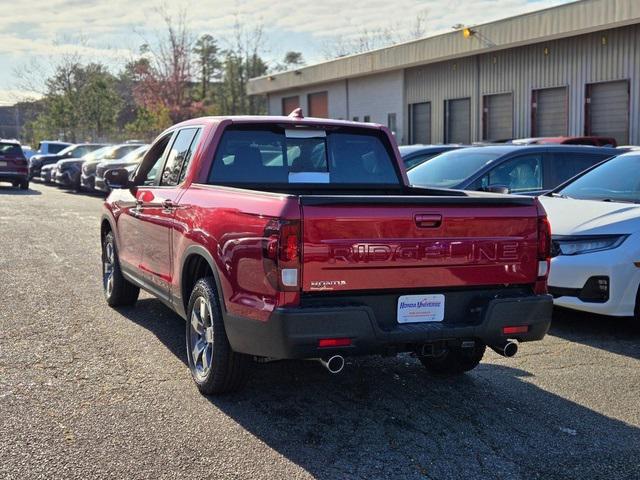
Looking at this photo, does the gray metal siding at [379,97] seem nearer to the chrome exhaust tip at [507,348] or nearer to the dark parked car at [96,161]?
the dark parked car at [96,161]

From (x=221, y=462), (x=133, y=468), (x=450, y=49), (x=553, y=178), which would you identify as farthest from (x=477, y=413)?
(x=450, y=49)

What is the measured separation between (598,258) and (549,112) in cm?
1591

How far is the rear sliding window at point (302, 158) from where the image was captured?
18.8 ft

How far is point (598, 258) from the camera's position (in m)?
6.60

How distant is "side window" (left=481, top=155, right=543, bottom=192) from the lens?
948 centimetres

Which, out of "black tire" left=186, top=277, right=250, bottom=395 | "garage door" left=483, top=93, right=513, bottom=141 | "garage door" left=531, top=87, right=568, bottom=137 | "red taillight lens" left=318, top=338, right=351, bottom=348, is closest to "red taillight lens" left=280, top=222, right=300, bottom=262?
"red taillight lens" left=318, top=338, right=351, bottom=348

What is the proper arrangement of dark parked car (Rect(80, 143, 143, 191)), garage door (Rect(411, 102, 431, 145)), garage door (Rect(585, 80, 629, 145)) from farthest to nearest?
garage door (Rect(411, 102, 431, 145))
dark parked car (Rect(80, 143, 143, 191))
garage door (Rect(585, 80, 629, 145))

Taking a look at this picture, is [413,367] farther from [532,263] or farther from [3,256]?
→ [3,256]

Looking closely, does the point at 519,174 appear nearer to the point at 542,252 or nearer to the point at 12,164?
the point at 542,252

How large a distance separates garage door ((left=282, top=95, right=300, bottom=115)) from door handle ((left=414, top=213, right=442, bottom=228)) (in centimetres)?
3226

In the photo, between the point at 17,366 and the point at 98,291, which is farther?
the point at 98,291

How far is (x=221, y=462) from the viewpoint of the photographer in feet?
13.1

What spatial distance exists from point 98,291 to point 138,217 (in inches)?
83.1

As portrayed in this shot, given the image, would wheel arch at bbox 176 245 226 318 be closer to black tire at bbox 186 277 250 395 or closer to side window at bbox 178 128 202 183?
black tire at bbox 186 277 250 395
